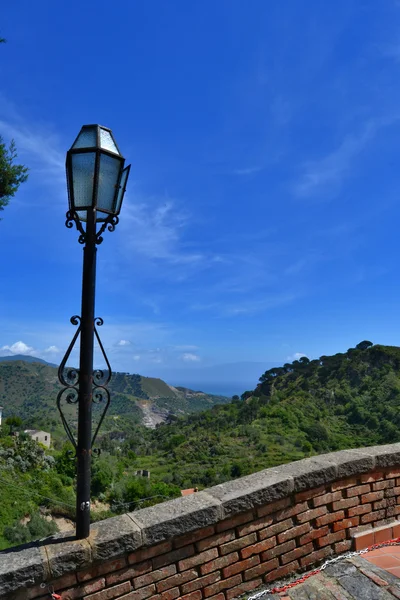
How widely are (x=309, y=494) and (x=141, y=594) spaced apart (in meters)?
1.24

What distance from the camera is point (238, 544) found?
92.7 inches

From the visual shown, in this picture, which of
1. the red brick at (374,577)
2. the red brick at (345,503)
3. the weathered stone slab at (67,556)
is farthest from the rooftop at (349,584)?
the weathered stone slab at (67,556)

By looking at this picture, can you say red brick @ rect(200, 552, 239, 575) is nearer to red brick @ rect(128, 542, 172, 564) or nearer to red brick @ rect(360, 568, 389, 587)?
red brick @ rect(128, 542, 172, 564)

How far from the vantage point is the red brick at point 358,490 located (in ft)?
9.18

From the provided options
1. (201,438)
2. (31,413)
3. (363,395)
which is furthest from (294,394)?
(31,413)

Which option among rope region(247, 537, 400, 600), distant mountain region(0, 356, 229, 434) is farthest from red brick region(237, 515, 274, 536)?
distant mountain region(0, 356, 229, 434)

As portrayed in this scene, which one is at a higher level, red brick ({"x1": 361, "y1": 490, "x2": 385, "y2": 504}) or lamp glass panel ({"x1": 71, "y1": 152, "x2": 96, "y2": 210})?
lamp glass panel ({"x1": 71, "y1": 152, "x2": 96, "y2": 210})

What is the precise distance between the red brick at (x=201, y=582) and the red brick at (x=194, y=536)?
0.21 meters

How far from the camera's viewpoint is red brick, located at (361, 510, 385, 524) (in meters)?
2.82

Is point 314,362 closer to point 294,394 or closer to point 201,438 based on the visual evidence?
point 294,394

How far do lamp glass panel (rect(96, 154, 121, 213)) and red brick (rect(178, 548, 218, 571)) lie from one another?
210 cm

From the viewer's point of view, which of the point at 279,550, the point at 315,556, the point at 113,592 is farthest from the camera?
the point at 315,556

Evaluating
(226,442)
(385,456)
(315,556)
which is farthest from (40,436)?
(385,456)

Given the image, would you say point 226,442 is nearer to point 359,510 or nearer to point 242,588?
point 359,510
